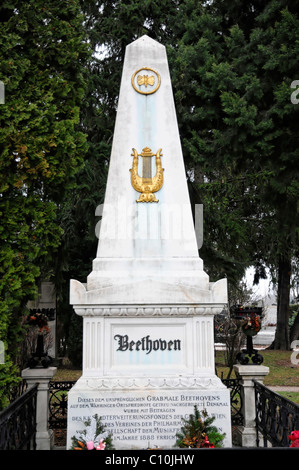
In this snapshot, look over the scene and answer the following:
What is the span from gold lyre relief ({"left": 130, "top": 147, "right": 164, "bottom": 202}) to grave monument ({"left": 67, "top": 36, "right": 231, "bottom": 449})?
0.01m

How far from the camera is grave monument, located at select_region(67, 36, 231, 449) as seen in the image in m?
4.84

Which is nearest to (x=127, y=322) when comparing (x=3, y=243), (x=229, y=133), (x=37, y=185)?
(x=3, y=243)

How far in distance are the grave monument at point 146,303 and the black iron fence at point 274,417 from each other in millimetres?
562

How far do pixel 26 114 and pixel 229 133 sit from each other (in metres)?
3.91

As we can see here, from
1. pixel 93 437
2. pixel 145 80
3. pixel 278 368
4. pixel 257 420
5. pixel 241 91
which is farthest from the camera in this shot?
pixel 278 368

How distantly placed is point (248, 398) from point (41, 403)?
2.94m

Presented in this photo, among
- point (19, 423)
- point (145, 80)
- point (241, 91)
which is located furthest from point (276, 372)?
point (145, 80)

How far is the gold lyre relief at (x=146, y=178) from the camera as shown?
5.63 metres

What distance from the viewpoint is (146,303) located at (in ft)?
16.6

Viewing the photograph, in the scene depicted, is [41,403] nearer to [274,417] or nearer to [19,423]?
[19,423]

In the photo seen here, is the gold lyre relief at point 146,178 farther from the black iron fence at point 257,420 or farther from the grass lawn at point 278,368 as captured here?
the grass lawn at point 278,368

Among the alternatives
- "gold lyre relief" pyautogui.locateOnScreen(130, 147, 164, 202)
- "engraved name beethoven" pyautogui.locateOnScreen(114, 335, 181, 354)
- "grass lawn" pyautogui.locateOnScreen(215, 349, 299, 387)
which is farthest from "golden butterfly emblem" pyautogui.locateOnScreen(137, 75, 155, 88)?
"grass lawn" pyautogui.locateOnScreen(215, 349, 299, 387)

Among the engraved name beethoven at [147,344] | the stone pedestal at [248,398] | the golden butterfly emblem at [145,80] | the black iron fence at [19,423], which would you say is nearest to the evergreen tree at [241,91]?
the golden butterfly emblem at [145,80]
